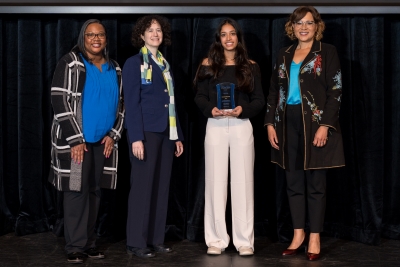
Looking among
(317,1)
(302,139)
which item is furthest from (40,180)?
(317,1)

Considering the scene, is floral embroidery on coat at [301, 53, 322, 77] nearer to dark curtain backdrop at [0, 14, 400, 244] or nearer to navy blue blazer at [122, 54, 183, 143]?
dark curtain backdrop at [0, 14, 400, 244]

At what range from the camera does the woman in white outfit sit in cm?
445

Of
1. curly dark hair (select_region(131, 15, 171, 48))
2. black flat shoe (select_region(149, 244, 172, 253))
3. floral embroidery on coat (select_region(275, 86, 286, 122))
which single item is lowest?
black flat shoe (select_region(149, 244, 172, 253))

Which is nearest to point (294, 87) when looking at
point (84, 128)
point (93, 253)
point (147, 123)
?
point (147, 123)

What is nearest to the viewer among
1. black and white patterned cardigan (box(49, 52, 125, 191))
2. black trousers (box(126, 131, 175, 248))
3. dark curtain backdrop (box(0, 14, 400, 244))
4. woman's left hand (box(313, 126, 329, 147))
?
black and white patterned cardigan (box(49, 52, 125, 191))

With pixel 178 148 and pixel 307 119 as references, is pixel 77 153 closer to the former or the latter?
pixel 178 148

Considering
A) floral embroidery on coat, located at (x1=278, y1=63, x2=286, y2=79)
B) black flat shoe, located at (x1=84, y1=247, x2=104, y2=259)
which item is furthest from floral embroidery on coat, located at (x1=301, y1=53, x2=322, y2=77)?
black flat shoe, located at (x1=84, y1=247, x2=104, y2=259)

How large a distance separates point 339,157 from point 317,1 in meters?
1.17

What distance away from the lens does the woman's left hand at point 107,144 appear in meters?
4.34

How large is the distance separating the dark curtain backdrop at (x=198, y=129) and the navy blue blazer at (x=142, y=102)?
24.0 inches

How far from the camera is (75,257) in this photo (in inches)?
168

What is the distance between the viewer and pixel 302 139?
14.4 ft

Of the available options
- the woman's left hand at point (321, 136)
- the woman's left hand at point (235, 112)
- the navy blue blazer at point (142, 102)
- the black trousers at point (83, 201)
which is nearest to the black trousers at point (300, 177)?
the woman's left hand at point (321, 136)

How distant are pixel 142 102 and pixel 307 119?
1096 mm
